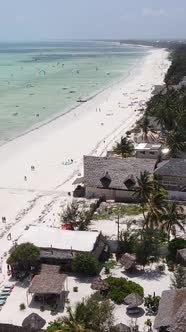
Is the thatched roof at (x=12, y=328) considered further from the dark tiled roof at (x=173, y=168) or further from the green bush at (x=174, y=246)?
the dark tiled roof at (x=173, y=168)

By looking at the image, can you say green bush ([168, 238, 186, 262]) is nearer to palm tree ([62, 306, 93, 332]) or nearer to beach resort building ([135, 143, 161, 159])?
palm tree ([62, 306, 93, 332])

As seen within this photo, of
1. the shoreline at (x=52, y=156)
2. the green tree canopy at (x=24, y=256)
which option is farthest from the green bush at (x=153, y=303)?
the shoreline at (x=52, y=156)

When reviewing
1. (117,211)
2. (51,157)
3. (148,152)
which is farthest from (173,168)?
(51,157)

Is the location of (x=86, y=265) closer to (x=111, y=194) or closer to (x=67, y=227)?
(x=67, y=227)

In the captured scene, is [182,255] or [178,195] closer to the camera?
[182,255]

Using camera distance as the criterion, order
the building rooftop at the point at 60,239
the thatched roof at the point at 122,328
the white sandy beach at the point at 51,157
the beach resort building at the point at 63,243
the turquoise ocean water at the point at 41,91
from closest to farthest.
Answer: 1. the thatched roof at the point at 122,328
2. the beach resort building at the point at 63,243
3. the building rooftop at the point at 60,239
4. the white sandy beach at the point at 51,157
5. the turquoise ocean water at the point at 41,91

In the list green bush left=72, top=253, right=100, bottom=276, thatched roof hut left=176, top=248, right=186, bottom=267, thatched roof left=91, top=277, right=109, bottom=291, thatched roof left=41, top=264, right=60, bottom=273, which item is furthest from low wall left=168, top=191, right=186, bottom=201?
thatched roof left=41, top=264, right=60, bottom=273
